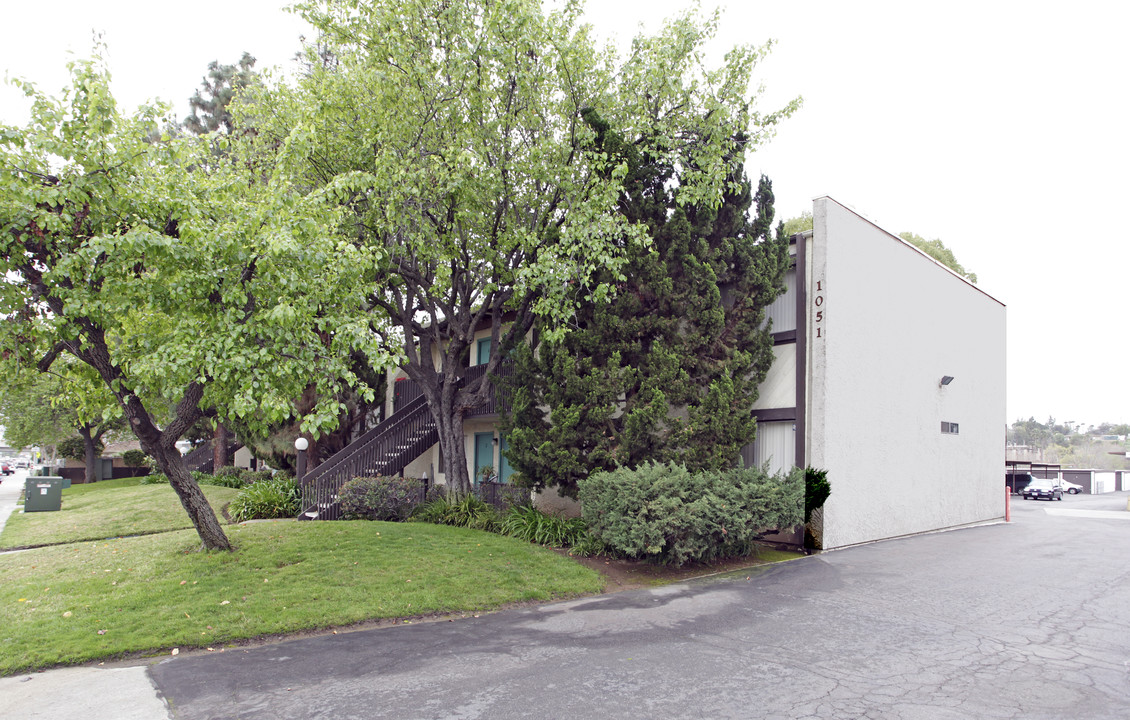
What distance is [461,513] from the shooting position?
14547 mm

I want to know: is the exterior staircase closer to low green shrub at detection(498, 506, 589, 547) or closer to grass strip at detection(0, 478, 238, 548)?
grass strip at detection(0, 478, 238, 548)

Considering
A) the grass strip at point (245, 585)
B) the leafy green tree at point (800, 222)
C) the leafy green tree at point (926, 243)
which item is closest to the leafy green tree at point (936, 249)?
the leafy green tree at point (926, 243)

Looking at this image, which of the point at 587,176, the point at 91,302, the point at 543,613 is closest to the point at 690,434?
the point at 543,613

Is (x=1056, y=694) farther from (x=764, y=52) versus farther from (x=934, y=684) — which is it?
(x=764, y=52)

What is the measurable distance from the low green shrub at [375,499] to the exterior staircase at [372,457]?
0.47m

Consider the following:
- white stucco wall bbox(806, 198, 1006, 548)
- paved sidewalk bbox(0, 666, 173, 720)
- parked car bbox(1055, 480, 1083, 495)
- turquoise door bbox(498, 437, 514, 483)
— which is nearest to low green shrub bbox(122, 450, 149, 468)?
turquoise door bbox(498, 437, 514, 483)

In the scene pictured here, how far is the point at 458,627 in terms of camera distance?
8047 millimetres

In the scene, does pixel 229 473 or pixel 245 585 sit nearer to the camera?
pixel 245 585

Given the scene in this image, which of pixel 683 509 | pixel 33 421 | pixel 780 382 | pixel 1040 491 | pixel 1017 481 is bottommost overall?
pixel 1040 491

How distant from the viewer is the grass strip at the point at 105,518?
572 inches

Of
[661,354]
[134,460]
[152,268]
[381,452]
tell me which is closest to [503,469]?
[381,452]

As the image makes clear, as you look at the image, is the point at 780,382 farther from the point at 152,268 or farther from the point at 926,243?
the point at 926,243

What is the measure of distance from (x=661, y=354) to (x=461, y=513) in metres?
5.81


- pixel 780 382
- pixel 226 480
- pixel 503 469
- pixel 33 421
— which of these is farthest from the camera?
pixel 33 421
